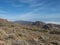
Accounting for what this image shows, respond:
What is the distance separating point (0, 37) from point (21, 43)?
3.89 m

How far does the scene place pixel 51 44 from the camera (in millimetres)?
17922

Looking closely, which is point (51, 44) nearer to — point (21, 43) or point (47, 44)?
point (47, 44)

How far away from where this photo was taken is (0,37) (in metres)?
17.3

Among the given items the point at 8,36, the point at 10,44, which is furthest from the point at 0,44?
the point at 8,36

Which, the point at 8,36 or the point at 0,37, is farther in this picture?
the point at 8,36

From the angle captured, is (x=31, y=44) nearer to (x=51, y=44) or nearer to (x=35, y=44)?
(x=35, y=44)

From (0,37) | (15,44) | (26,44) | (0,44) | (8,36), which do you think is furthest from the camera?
(8,36)

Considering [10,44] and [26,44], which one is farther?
[26,44]

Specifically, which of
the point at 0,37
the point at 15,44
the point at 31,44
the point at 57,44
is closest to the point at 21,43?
the point at 15,44

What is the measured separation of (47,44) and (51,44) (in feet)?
1.50

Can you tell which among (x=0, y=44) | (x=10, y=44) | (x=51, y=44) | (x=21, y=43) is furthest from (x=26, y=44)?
(x=51, y=44)

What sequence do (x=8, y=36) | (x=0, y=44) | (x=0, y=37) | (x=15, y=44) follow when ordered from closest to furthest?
(x=0, y=44), (x=15, y=44), (x=0, y=37), (x=8, y=36)

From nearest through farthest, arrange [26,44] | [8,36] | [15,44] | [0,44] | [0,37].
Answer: [0,44], [15,44], [26,44], [0,37], [8,36]

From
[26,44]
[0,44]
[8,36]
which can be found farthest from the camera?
[8,36]
